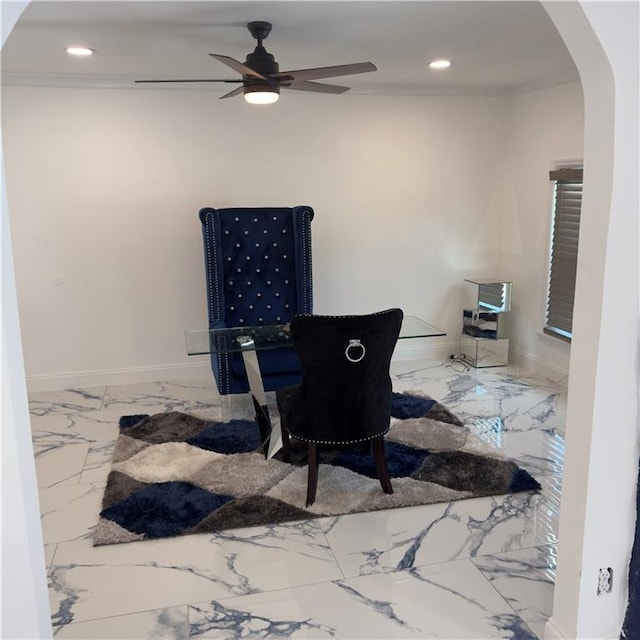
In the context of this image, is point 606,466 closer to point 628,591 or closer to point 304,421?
point 628,591

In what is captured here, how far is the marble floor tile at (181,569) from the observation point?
2291 millimetres

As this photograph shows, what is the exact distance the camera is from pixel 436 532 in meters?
2.71

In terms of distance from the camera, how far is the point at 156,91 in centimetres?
444

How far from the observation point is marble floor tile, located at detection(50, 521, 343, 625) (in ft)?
7.52

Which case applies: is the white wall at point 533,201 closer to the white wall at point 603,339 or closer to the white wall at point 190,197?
the white wall at point 190,197

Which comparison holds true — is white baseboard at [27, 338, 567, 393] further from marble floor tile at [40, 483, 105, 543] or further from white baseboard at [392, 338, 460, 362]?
marble floor tile at [40, 483, 105, 543]

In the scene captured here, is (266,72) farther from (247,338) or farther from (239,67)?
(247,338)

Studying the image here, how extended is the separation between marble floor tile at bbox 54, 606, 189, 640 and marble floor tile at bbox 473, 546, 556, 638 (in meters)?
1.20

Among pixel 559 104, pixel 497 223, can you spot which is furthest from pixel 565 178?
pixel 497 223

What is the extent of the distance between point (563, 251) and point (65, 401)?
389 cm

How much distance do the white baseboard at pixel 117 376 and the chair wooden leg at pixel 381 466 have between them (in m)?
2.26

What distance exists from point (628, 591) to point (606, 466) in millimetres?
441

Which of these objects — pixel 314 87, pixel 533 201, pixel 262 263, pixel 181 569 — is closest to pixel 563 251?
pixel 533 201

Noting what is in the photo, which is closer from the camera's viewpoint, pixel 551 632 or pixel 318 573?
pixel 551 632
